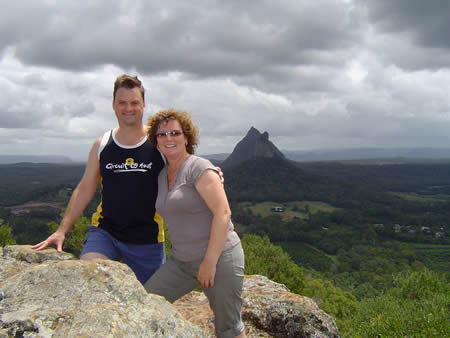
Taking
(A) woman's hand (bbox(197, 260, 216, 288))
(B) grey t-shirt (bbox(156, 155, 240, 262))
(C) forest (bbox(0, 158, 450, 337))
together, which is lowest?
(C) forest (bbox(0, 158, 450, 337))

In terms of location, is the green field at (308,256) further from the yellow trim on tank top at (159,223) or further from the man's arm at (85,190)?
the man's arm at (85,190)

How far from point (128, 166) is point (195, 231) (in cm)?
159

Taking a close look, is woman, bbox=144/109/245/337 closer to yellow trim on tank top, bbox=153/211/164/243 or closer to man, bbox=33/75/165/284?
man, bbox=33/75/165/284

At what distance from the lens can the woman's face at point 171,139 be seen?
14.4 feet

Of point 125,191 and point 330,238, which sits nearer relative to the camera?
point 125,191

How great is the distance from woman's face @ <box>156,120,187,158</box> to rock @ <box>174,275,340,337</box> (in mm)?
3253

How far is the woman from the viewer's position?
400 cm

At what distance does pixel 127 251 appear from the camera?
16.0 ft

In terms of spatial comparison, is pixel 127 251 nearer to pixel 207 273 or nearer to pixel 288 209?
pixel 207 273

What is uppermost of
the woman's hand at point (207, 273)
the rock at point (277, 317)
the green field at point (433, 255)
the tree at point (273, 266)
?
the woman's hand at point (207, 273)

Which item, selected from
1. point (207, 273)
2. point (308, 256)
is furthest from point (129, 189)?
point (308, 256)

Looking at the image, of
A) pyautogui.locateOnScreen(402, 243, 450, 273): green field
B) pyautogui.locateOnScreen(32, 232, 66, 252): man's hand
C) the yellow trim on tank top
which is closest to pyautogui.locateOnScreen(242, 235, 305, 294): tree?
the yellow trim on tank top

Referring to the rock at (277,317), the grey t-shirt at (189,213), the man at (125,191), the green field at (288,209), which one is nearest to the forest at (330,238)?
the green field at (288,209)

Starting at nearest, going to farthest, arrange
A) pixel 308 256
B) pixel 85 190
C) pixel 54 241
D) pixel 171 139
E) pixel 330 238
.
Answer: pixel 171 139 → pixel 54 241 → pixel 85 190 → pixel 308 256 → pixel 330 238
